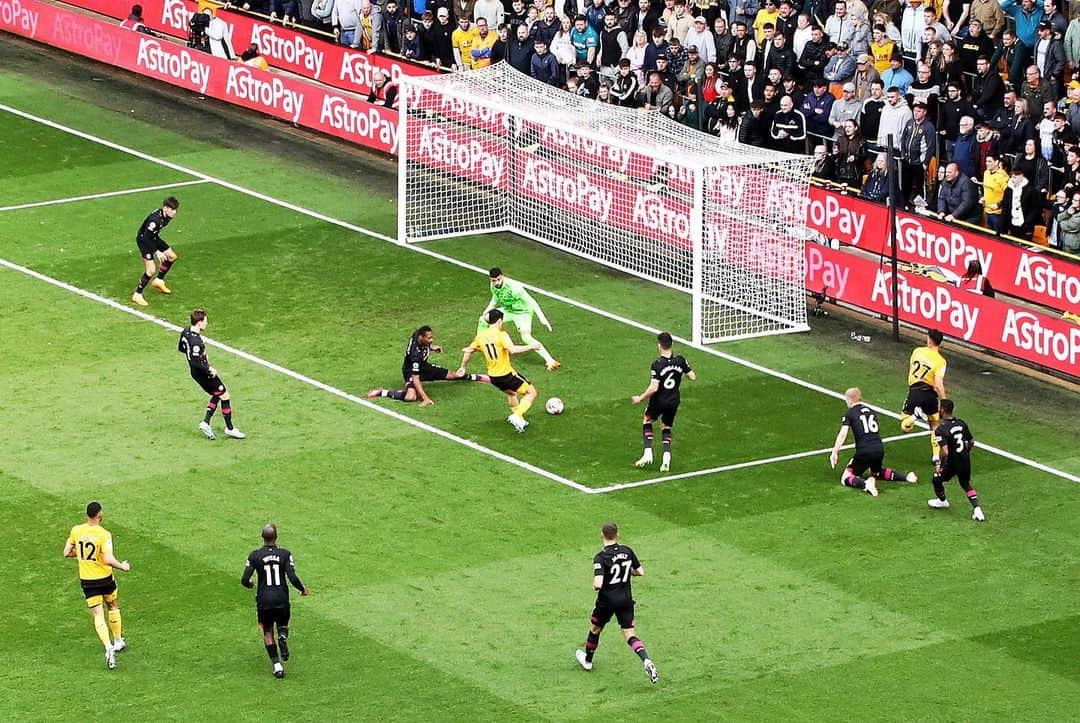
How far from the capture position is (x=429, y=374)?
109 feet

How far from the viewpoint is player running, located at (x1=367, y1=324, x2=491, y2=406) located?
3278 centimetres

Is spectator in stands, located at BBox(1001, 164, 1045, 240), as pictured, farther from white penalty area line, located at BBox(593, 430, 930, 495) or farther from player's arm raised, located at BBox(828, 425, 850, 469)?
player's arm raised, located at BBox(828, 425, 850, 469)

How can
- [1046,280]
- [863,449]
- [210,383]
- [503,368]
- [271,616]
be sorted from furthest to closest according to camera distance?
[1046,280], [503,368], [210,383], [863,449], [271,616]

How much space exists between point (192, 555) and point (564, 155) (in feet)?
46.9

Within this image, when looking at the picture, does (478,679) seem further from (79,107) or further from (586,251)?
(79,107)

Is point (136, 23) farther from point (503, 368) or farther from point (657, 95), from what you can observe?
point (503, 368)

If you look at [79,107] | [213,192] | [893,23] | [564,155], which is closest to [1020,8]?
[893,23]

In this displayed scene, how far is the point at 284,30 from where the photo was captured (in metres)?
48.8

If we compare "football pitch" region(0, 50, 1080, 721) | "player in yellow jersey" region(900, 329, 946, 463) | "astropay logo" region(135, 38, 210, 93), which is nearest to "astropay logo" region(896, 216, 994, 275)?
"football pitch" region(0, 50, 1080, 721)

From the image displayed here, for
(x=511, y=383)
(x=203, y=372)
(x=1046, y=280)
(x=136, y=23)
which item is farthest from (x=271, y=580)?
(x=136, y=23)

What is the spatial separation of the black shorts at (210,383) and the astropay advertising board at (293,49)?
15.7 meters

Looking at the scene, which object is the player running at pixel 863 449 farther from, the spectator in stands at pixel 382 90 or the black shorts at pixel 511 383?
the spectator in stands at pixel 382 90

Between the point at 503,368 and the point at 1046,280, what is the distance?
29.6 ft

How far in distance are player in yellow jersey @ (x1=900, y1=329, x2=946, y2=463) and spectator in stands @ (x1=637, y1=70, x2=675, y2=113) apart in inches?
466
